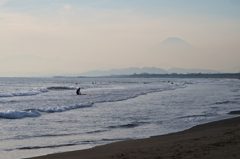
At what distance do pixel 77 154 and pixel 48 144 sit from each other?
223 centimetres

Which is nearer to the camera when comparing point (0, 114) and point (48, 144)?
point (48, 144)

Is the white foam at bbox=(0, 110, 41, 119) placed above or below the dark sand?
below

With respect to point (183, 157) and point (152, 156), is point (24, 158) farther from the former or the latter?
point (183, 157)

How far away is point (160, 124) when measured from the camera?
14.0 metres

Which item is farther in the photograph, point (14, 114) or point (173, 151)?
point (14, 114)

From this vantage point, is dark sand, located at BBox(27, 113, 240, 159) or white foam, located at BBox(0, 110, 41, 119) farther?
white foam, located at BBox(0, 110, 41, 119)

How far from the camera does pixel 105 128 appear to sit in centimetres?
1290

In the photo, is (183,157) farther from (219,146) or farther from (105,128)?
(105,128)

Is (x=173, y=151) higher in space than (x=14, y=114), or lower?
higher

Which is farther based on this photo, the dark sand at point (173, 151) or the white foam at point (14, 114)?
the white foam at point (14, 114)

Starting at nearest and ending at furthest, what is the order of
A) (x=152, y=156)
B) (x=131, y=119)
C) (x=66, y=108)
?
(x=152, y=156), (x=131, y=119), (x=66, y=108)

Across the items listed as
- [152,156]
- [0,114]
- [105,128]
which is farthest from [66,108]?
[152,156]

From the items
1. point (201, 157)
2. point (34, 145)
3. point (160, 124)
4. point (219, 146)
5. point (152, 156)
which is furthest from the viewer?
point (160, 124)

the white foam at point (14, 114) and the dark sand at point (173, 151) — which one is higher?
the dark sand at point (173, 151)
